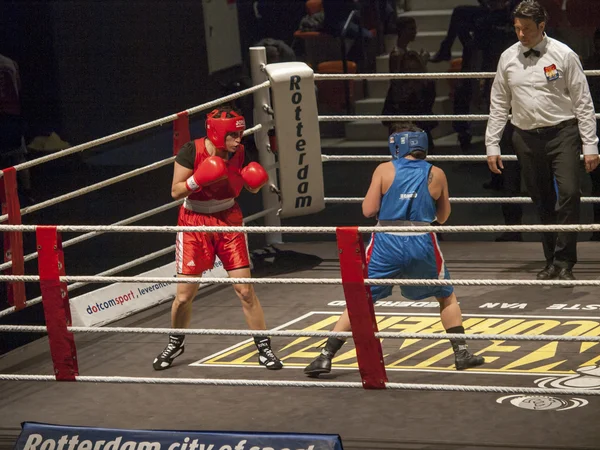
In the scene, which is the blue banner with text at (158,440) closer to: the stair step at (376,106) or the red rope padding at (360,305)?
the red rope padding at (360,305)

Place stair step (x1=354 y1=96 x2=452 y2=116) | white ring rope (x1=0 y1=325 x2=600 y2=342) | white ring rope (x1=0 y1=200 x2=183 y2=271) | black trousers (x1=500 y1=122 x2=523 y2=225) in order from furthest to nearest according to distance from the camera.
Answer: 1. stair step (x1=354 y1=96 x2=452 y2=116)
2. black trousers (x1=500 y1=122 x2=523 y2=225)
3. white ring rope (x1=0 y1=200 x2=183 y2=271)
4. white ring rope (x1=0 y1=325 x2=600 y2=342)

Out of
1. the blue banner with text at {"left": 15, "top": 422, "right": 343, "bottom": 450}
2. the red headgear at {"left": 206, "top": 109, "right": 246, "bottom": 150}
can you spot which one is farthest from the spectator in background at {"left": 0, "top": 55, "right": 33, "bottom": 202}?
the blue banner with text at {"left": 15, "top": 422, "right": 343, "bottom": 450}

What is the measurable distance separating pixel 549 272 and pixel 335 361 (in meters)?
1.60

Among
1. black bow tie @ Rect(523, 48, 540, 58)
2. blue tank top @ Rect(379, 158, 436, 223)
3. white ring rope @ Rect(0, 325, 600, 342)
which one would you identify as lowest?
white ring rope @ Rect(0, 325, 600, 342)

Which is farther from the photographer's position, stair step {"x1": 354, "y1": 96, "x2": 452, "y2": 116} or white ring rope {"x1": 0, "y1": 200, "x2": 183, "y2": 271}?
stair step {"x1": 354, "y1": 96, "x2": 452, "y2": 116}

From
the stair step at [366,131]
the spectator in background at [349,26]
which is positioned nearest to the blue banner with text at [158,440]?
the stair step at [366,131]

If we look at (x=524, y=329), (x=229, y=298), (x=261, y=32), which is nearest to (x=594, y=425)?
(x=524, y=329)

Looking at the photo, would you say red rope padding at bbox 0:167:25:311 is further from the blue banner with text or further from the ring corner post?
the ring corner post

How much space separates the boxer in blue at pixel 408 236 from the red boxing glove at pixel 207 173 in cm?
66

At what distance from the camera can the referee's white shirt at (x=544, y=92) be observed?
612 cm

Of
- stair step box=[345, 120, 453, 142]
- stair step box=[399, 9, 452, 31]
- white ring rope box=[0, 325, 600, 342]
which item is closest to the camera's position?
white ring rope box=[0, 325, 600, 342]

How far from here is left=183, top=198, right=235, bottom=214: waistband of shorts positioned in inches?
221

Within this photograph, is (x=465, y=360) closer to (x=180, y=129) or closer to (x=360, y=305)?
(x=360, y=305)

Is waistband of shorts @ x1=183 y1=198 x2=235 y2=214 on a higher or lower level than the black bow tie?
lower
